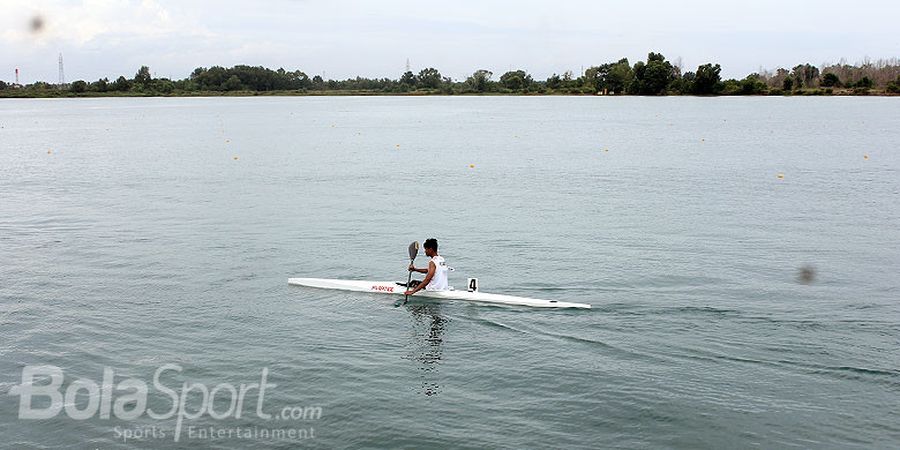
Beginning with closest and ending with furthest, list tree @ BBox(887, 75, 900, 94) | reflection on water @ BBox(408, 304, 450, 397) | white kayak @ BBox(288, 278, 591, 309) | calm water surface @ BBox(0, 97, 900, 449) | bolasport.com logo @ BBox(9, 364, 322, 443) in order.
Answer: bolasport.com logo @ BBox(9, 364, 322, 443), calm water surface @ BBox(0, 97, 900, 449), reflection on water @ BBox(408, 304, 450, 397), white kayak @ BBox(288, 278, 591, 309), tree @ BBox(887, 75, 900, 94)

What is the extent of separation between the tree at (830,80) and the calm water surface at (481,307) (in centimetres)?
14828

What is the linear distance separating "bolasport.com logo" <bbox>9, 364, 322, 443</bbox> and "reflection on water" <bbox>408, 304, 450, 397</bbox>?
2411mm

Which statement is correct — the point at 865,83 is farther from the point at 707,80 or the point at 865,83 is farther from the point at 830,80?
the point at 707,80

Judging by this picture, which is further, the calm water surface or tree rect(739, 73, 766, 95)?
tree rect(739, 73, 766, 95)

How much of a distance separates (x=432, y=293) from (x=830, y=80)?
187m

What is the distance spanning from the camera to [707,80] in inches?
7377

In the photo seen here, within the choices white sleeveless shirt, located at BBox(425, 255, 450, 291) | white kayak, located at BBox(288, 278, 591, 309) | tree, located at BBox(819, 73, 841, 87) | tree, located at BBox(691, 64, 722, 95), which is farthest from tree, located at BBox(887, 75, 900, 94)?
white sleeveless shirt, located at BBox(425, 255, 450, 291)

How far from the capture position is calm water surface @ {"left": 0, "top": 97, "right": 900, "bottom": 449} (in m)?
15.4

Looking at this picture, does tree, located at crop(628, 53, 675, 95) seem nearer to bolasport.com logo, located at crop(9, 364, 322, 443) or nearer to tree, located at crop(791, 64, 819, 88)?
tree, located at crop(791, 64, 819, 88)

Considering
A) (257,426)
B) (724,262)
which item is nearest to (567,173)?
(724,262)

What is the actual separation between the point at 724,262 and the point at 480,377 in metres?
12.2

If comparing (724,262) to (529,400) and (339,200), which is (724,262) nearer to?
(529,400)

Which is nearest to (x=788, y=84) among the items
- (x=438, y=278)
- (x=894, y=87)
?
(x=894, y=87)

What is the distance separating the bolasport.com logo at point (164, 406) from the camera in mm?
15031
